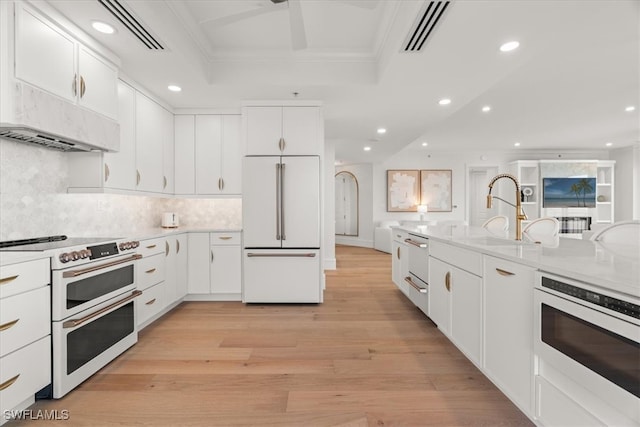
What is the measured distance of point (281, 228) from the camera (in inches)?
142

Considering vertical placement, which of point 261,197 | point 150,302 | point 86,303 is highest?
point 261,197

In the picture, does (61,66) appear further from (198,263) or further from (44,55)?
(198,263)

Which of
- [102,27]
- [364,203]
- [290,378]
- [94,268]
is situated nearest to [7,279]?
[94,268]

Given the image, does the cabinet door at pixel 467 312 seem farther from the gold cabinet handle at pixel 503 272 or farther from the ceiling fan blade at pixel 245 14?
the ceiling fan blade at pixel 245 14

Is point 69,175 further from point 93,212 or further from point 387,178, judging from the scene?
point 387,178

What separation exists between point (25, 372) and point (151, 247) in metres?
1.42

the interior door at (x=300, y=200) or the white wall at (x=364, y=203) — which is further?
the white wall at (x=364, y=203)

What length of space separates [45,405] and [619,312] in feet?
9.35

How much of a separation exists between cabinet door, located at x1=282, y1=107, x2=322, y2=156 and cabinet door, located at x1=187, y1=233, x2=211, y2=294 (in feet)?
4.91

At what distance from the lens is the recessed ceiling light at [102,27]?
7.22ft

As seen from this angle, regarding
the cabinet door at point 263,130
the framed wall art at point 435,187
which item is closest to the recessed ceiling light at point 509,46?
the cabinet door at point 263,130

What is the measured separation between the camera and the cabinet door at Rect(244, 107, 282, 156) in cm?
365

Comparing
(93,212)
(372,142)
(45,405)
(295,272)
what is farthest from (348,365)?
(372,142)

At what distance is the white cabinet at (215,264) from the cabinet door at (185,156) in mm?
681
